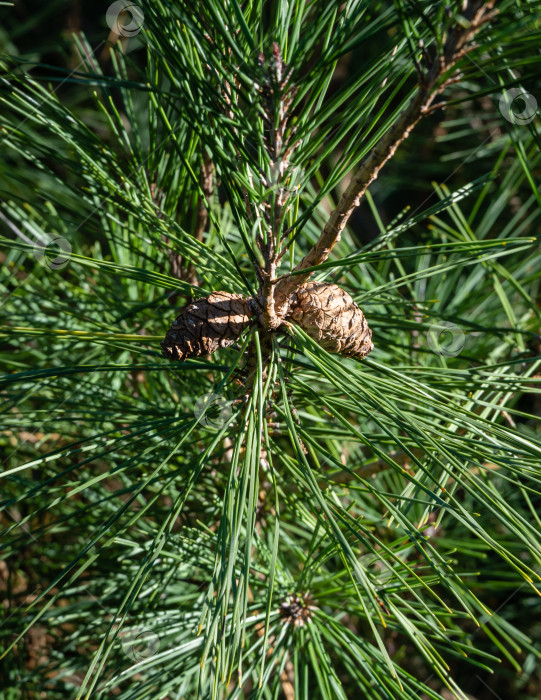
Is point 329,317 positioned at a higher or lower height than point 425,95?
lower

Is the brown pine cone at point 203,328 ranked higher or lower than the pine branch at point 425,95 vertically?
lower

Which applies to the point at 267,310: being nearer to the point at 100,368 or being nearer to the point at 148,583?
the point at 100,368

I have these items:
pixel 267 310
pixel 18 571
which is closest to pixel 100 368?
pixel 267 310

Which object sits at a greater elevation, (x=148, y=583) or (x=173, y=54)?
(x=173, y=54)

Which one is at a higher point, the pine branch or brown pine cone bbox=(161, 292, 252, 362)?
the pine branch

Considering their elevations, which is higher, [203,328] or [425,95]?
[425,95]
